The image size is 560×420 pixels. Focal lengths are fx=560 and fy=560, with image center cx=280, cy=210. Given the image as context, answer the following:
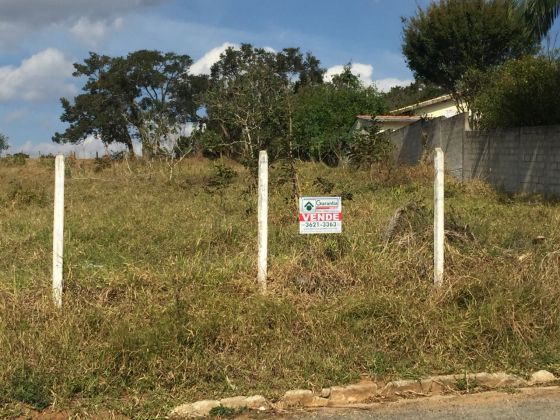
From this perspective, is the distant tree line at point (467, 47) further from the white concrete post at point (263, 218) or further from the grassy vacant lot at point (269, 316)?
the white concrete post at point (263, 218)

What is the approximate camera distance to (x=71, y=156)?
19.9 metres

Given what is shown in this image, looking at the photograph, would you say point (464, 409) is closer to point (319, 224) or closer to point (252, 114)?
point (319, 224)

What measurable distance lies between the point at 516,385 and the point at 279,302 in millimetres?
1940

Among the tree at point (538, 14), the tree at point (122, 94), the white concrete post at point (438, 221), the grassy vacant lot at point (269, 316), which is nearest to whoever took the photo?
the grassy vacant lot at point (269, 316)

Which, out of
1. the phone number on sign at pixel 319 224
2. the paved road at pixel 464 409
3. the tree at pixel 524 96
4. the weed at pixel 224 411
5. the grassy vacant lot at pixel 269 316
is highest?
the tree at pixel 524 96


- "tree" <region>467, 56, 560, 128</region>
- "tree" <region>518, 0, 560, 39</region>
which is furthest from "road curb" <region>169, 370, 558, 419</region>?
"tree" <region>467, 56, 560, 128</region>

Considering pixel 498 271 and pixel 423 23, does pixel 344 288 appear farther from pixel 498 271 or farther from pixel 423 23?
pixel 423 23

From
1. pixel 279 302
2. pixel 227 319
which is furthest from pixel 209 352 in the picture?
Answer: pixel 279 302

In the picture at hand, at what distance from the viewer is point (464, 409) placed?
3.86m

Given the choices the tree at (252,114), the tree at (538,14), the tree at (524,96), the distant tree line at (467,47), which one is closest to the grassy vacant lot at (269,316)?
the tree at (252,114)

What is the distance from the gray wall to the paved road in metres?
9.20

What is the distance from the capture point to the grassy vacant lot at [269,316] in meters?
3.98

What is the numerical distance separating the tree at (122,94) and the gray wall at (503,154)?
26.4 m

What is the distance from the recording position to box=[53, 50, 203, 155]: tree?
40562 mm
